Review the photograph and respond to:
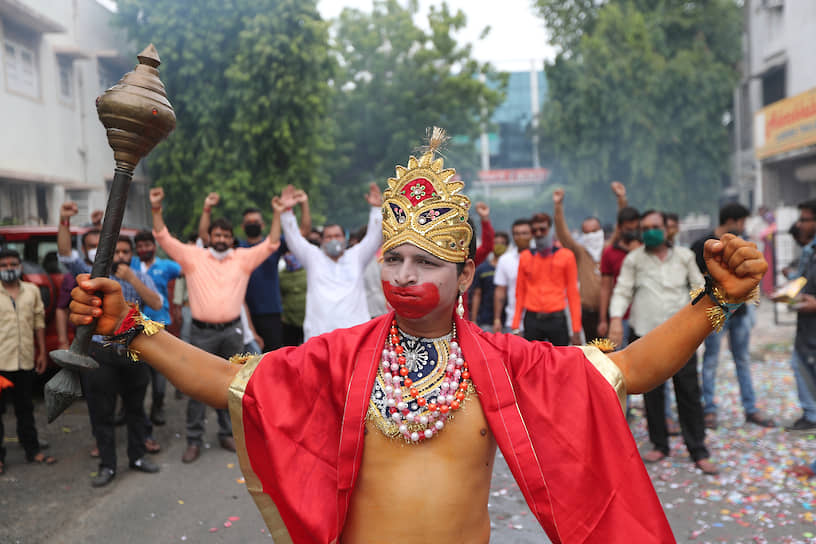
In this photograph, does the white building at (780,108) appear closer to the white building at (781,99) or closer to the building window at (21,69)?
the white building at (781,99)

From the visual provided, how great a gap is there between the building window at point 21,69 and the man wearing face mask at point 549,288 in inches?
468

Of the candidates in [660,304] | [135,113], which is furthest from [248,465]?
[660,304]

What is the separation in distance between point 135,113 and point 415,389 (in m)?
1.31

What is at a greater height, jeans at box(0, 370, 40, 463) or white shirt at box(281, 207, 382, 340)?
white shirt at box(281, 207, 382, 340)

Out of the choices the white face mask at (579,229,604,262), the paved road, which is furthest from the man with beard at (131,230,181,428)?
the white face mask at (579,229,604,262)

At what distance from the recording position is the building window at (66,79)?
16094 mm

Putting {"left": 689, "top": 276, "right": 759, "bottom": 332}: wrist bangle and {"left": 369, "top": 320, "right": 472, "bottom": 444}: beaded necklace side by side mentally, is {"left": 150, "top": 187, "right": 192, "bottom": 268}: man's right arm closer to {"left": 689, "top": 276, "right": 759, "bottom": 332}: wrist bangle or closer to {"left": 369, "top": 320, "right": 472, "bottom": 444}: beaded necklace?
{"left": 369, "top": 320, "right": 472, "bottom": 444}: beaded necklace

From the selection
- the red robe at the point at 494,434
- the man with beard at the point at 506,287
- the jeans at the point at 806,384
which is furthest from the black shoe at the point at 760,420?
the red robe at the point at 494,434

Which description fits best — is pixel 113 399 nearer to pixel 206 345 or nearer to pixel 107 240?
pixel 206 345

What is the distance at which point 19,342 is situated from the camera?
20.6ft

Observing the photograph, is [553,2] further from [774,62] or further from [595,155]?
[774,62]

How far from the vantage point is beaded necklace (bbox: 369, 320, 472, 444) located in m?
2.33

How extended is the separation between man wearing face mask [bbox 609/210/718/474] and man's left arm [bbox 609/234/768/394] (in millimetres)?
3485

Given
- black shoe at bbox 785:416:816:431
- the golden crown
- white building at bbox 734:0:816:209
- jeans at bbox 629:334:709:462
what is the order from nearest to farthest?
the golden crown, jeans at bbox 629:334:709:462, black shoe at bbox 785:416:816:431, white building at bbox 734:0:816:209
